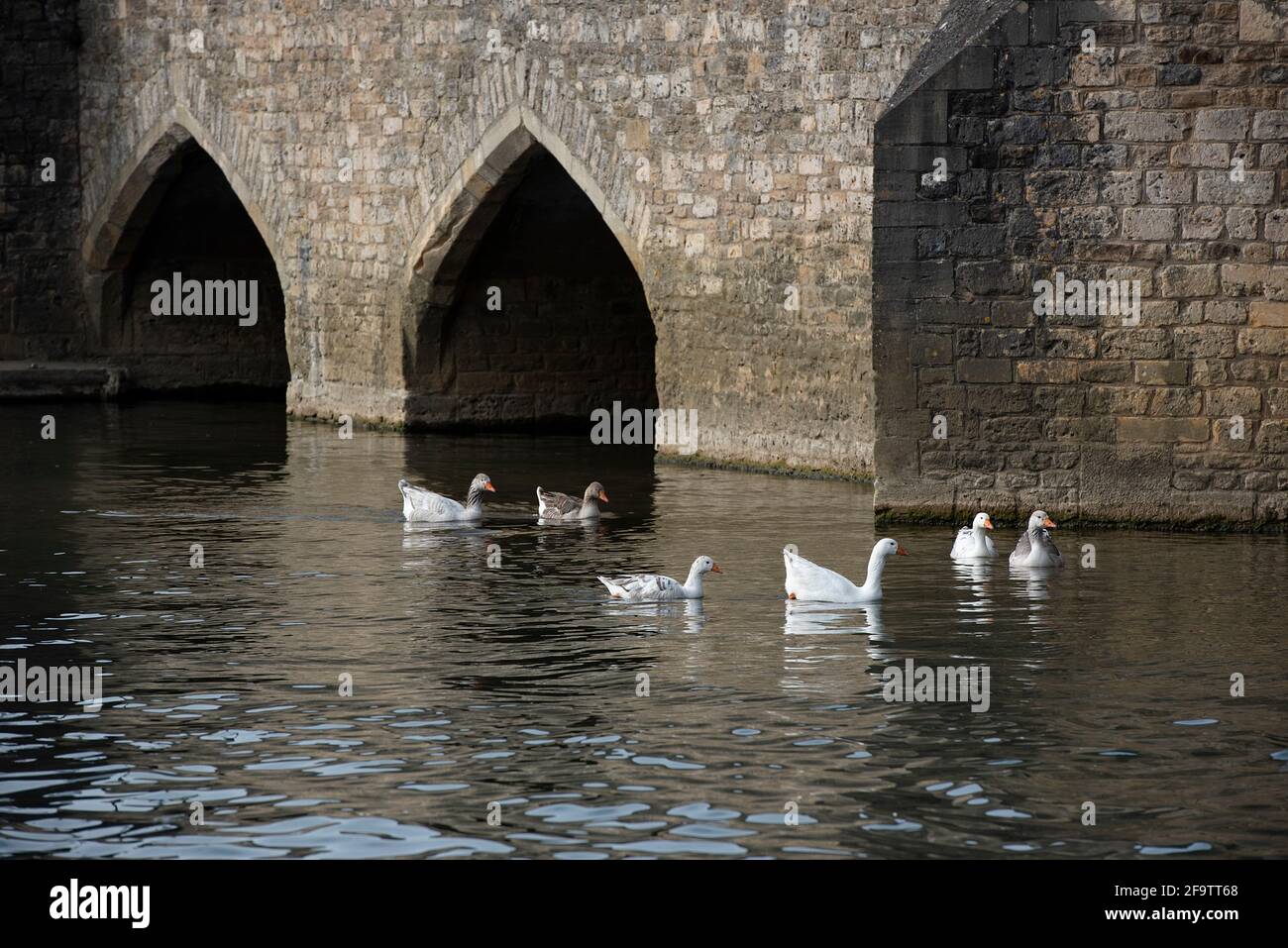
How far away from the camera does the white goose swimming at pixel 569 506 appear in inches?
492

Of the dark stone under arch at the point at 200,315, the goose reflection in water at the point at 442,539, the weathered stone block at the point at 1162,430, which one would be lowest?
the goose reflection in water at the point at 442,539

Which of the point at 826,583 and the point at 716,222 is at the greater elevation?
the point at 716,222

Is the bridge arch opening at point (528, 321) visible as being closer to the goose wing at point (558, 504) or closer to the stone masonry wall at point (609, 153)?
the stone masonry wall at point (609, 153)

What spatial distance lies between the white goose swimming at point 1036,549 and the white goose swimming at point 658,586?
167 cm

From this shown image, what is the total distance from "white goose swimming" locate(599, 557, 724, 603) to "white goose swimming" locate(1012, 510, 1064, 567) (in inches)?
65.7

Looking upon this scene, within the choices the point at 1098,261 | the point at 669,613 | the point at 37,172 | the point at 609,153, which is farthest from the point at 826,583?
the point at 37,172

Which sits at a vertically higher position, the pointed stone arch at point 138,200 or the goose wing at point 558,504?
the pointed stone arch at point 138,200

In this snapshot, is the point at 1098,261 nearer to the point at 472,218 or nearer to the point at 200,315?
the point at 472,218

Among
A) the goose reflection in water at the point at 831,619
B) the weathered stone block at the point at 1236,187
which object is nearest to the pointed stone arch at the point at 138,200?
the weathered stone block at the point at 1236,187

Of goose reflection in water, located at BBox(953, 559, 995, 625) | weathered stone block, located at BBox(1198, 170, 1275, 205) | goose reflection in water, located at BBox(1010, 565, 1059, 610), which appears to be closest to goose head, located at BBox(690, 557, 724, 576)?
goose reflection in water, located at BBox(953, 559, 995, 625)

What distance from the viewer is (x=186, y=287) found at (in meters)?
22.0

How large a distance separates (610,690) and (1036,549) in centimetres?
329

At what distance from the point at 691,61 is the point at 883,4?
1.67 meters
